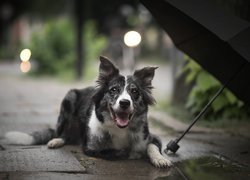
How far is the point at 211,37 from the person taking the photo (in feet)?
20.8

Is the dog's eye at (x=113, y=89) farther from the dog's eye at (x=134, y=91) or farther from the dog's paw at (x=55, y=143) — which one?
the dog's paw at (x=55, y=143)

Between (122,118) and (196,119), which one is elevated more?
(122,118)

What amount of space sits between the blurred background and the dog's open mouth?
306 cm

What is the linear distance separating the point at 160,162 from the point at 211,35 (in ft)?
5.55

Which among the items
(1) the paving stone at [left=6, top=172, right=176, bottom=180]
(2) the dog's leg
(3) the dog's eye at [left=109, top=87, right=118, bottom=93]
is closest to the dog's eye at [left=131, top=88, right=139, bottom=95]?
(3) the dog's eye at [left=109, top=87, right=118, bottom=93]

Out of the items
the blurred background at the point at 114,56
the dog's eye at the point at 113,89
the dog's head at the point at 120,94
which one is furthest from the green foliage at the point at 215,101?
the dog's eye at the point at 113,89

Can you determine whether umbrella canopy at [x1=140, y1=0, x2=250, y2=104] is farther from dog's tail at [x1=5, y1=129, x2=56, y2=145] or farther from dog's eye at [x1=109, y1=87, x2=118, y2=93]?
dog's tail at [x1=5, y1=129, x2=56, y2=145]

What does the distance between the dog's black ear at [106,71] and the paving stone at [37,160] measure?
3.48 feet

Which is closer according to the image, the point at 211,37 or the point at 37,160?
the point at 37,160

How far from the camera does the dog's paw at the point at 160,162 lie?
6016 mm

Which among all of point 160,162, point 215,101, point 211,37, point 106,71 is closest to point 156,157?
point 160,162

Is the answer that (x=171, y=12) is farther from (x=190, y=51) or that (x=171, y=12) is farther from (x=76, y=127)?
(x=76, y=127)

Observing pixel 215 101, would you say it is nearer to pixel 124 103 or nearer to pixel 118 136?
pixel 118 136

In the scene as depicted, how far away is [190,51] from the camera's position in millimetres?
6879
